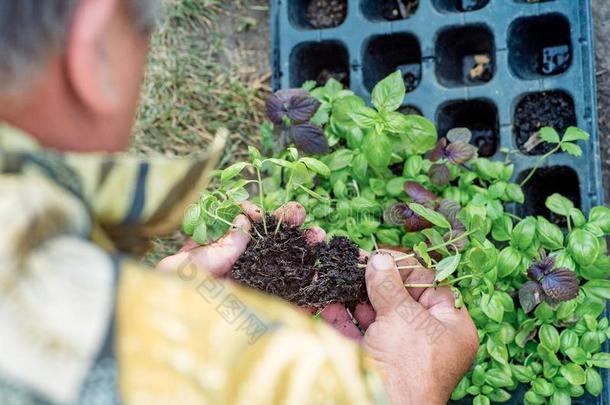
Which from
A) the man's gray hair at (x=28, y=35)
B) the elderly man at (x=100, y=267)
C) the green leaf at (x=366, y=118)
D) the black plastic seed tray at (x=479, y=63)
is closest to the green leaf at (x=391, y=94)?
the green leaf at (x=366, y=118)

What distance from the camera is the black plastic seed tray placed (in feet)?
5.15

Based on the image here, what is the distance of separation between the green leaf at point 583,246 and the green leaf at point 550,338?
0.13 meters

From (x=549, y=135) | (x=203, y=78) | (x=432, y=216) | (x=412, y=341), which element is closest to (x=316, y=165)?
(x=432, y=216)

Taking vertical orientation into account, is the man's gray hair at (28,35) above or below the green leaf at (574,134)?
above

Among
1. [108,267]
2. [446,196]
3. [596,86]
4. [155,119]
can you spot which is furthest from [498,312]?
[155,119]

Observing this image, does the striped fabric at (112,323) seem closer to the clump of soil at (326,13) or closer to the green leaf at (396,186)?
the green leaf at (396,186)

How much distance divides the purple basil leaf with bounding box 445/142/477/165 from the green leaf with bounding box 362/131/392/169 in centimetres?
11

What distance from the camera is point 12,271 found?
679 millimetres

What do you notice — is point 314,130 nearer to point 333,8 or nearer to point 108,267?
point 333,8

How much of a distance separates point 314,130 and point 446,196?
26cm

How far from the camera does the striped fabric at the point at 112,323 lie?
679 millimetres

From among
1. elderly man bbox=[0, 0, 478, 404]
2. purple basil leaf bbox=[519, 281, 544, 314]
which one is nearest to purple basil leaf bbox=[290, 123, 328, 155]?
purple basil leaf bbox=[519, 281, 544, 314]

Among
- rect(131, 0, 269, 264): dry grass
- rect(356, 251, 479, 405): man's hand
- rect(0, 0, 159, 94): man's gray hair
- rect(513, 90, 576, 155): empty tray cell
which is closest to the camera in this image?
rect(0, 0, 159, 94): man's gray hair

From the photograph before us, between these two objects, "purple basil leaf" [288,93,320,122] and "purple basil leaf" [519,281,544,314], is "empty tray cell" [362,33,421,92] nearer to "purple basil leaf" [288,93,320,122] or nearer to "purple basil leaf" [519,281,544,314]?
"purple basil leaf" [288,93,320,122]
